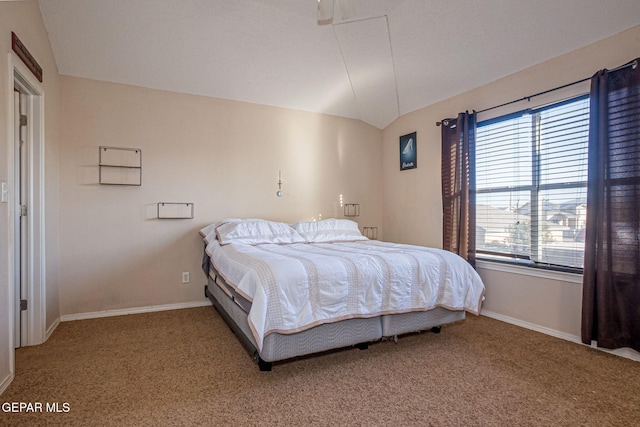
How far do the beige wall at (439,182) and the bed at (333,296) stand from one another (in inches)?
28.5

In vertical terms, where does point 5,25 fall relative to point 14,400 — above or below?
above

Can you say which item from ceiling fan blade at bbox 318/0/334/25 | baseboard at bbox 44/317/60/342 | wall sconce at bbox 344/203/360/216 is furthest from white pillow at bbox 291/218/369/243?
baseboard at bbox 44/317/60/342

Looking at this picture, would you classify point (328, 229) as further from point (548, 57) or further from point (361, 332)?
point (548, 57)

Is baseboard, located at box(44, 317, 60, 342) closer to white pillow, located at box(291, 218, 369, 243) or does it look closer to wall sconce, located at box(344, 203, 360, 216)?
white pillow, located at box(291, 218, 369, 243)

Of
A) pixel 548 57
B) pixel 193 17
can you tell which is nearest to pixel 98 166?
pixel 193 17

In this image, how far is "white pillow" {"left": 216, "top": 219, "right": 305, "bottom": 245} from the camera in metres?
3.22

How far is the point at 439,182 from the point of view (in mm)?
3867

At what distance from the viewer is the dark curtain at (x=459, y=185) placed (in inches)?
134

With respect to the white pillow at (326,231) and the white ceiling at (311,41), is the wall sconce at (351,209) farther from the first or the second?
the white ceiling at (311,41)

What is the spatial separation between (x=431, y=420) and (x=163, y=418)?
4.43 feet

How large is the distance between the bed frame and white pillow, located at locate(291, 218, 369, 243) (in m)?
1.20

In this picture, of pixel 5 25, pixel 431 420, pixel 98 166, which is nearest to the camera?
pixel 431 420

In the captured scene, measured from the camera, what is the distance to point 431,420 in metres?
1.63

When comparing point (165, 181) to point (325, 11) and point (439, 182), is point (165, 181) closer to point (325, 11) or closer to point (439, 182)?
point (325, 11)
